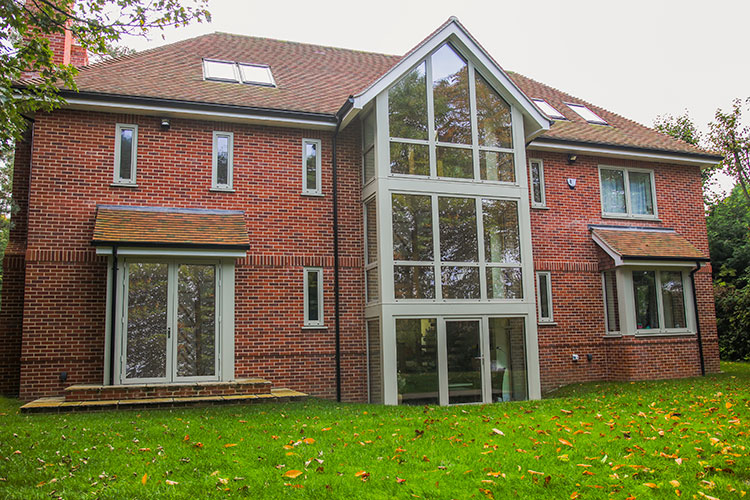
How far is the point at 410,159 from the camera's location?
12.2 metres

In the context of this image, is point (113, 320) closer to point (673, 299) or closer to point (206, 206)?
point (206, 206)

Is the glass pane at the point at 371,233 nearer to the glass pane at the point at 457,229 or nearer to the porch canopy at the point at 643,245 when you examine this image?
the glass pane at the point at 457,229

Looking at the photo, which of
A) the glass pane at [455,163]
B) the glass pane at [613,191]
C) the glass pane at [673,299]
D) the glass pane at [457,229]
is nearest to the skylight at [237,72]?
the glass pane at [455,163]

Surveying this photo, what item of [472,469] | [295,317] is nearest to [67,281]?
[295,317]

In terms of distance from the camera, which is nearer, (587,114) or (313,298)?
(313,298)

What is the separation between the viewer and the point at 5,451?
20.2 feet

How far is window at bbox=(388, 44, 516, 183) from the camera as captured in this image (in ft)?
40.2

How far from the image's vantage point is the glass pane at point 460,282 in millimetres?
11953

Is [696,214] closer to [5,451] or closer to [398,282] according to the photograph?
[398,282]

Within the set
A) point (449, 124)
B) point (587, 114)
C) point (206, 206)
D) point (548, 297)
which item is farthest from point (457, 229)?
point (587, 114)

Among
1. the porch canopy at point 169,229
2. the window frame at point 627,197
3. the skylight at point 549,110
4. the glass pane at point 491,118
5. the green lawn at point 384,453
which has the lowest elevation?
the green lawn at point 384,453

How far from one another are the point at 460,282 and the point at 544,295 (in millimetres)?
3146

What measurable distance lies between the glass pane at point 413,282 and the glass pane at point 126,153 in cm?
542

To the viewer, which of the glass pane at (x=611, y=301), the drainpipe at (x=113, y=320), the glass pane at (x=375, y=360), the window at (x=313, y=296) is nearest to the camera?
the drainpipe at (x=113, y=320)
